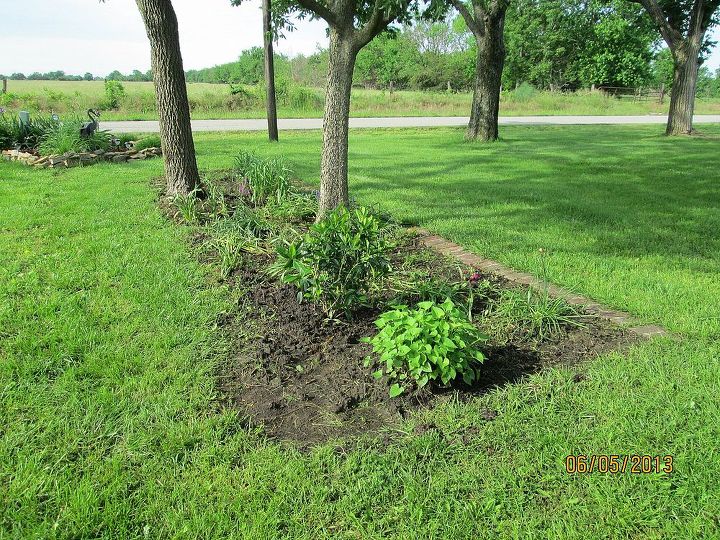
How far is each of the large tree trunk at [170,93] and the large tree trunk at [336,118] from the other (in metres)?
2.15

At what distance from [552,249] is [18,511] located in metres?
4.33

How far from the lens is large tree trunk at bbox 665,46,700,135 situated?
1419 centimetres

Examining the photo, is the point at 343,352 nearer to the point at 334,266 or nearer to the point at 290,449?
the point at 334,266

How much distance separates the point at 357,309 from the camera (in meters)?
3.47

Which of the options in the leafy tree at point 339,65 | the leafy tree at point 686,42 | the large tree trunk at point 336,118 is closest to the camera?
the leafy tree at point 339,65

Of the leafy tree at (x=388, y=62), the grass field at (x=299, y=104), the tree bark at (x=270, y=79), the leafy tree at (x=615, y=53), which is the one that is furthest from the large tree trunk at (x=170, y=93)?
the leafy tree at (x=388, y=62)

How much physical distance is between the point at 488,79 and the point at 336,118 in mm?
9408

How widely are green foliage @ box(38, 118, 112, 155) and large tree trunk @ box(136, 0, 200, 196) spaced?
4.08 m

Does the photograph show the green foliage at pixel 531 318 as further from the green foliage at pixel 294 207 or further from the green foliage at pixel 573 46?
the green foliage at pixel 573 46

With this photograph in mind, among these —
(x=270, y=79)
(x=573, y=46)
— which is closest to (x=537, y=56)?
(x=573, y=46)

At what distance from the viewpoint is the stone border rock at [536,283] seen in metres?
3.25

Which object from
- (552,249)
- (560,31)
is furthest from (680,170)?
(560,31)

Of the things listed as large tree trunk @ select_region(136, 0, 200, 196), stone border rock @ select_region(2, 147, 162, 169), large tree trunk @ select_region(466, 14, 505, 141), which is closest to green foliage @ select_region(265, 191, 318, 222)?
large tree trunk @ select_region(136, 0, 200, 196)

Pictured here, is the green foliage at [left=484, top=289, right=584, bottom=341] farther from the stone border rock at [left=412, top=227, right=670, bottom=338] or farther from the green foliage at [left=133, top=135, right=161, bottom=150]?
the green foliage at [left=133, top=135, right=161, bottom=150]
